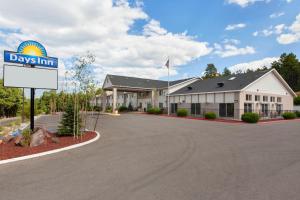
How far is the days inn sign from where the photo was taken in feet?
32.1

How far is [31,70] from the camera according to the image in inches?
407

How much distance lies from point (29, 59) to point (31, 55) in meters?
0.23

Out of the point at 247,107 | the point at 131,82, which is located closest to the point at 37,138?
the point at 247,107

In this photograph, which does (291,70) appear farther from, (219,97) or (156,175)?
(156,175)

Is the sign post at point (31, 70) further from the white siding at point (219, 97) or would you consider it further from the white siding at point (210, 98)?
the white siding at point (210, 98)

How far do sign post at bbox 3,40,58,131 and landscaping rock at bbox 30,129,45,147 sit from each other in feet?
3.29

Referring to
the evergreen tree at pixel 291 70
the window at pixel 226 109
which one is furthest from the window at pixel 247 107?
the evergreen tree at pixel 291 70

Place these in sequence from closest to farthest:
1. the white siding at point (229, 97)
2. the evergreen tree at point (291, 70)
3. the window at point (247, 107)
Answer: the window at point (247, 107), the white siding at point (229, 97), the evergreen tree at point (291, 70)

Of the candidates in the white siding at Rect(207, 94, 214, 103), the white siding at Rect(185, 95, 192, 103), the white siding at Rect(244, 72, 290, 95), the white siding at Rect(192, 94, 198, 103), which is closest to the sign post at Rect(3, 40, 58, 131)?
the white siding at Rect(244, 72, 290, 95)

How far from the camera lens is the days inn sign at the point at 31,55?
9.79 meters

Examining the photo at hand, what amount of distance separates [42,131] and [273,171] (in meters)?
9.25

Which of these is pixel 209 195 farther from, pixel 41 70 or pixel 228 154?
pixel 41 70

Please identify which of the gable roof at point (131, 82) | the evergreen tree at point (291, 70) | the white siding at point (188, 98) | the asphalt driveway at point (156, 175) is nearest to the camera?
the asphalt driveway at point (156, 175)

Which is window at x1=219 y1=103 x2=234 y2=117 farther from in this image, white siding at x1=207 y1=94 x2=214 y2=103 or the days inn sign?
the days inn sign
